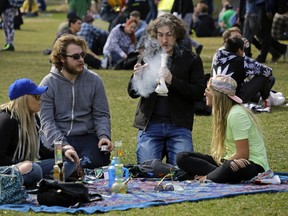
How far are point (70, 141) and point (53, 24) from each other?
2741cm

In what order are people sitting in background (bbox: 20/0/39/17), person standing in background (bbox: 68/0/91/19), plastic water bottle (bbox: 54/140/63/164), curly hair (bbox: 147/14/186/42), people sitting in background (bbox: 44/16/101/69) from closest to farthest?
plastic water bottle (bbox: 54/140/63/164) < curly hair (bbox: 147/14/186/42) < people sitting in background (bbox: 44/16/101/69) < person standing in background (bbox: 68/0/91/19) < people sitting in background (bbox: 20/0/39/17)

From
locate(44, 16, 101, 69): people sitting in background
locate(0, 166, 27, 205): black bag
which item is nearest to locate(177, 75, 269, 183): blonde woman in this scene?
locate(0, 166, 27, 205): black bag

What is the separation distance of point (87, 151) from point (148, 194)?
4.05 feet

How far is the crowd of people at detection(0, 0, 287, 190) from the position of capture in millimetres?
7691

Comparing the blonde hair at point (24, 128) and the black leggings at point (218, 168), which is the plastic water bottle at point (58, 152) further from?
the black leggings at point (218, 168)

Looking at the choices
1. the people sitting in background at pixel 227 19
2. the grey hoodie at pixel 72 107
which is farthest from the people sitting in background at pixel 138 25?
the grey hoodie at pixel 72 107

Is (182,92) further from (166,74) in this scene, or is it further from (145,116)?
(145,116)

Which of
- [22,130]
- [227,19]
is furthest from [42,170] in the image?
[227,19]

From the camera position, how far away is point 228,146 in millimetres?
8000

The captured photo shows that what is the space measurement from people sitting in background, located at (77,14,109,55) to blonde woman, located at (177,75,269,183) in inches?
471

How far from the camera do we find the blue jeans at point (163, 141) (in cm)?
866

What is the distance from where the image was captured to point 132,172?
8320 mm

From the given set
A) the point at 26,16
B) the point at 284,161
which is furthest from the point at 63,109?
the point at 26,16

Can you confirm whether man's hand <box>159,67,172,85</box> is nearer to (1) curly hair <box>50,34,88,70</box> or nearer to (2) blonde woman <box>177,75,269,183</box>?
(2) blonde woman <box>177,75,269,183</box>
